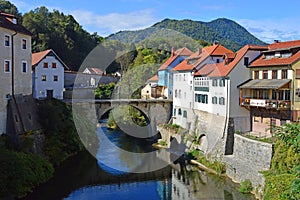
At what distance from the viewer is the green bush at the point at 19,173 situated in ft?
65.8

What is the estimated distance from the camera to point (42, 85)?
3769cm

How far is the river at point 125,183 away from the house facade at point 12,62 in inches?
236

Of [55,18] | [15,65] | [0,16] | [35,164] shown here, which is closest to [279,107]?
[35,164]

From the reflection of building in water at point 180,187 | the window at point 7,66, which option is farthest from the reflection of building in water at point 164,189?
the window at point 7,66

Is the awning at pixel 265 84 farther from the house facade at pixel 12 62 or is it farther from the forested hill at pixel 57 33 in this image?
the forested hill at pixel 57 33

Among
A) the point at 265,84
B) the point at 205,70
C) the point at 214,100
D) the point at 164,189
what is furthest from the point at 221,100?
the point at 164,189

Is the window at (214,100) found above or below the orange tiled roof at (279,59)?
below

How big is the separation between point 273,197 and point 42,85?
27.8 metres

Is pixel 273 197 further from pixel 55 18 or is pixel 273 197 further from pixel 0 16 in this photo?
pixel 55 18

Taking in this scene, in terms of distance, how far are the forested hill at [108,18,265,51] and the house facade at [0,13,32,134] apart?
4663 cm

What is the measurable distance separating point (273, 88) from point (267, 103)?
54.9 inches

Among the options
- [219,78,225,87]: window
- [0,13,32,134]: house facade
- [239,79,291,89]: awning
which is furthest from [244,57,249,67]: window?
[0,13,32,134]: house facade

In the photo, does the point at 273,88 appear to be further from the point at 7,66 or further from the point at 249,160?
the point at 7,66

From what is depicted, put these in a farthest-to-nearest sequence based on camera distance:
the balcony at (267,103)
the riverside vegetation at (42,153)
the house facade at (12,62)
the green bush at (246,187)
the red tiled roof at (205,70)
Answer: the red tiled roof at (205,70), the house facade at (12,62), the balcony at (267,103), the green bush at (246,187), the riverside vegetation at (42,153)
